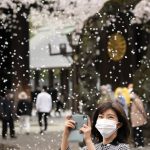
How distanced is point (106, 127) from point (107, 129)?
2cm

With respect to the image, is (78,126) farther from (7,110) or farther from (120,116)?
(7,110)

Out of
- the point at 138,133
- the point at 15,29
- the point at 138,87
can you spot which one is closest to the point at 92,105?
the point at 138,87

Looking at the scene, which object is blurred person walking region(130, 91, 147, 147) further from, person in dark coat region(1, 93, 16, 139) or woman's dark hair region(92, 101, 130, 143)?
woman's dark hair region(92, 101, 130, 143)

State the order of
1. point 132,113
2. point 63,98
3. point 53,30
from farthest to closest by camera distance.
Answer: point 53,30 < point 63,98 < point 132,113

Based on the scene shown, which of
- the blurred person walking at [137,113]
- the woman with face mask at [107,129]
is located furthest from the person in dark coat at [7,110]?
the woman with face mask at [107,129]

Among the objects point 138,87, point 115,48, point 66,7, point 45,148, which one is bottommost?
point 45,148

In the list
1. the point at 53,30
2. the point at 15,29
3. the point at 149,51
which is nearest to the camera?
the point at 149,51

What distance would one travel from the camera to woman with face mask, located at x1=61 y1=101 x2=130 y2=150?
403 cm

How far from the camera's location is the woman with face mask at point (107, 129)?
159 inches

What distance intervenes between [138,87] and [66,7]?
600 cm

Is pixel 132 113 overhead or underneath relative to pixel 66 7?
underneath

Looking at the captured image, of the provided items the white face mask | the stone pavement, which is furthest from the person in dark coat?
the white face mask

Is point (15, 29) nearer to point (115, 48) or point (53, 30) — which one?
point (115, 48)

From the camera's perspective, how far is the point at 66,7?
19.9 meters
